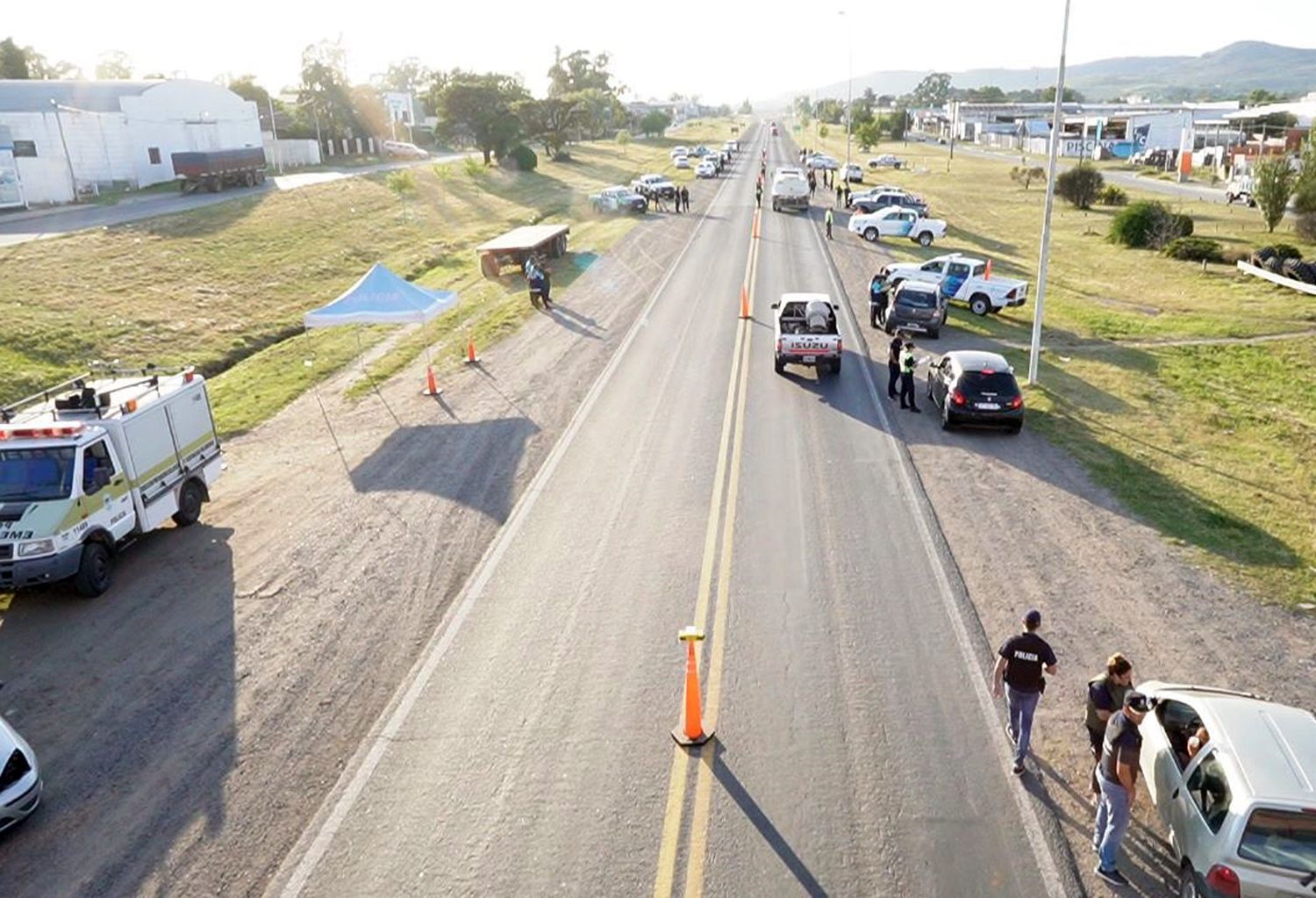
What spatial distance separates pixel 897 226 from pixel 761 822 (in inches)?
1580

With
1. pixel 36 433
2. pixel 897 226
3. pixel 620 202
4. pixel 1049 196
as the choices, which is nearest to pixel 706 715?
pixel 36 433

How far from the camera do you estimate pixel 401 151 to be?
342 feet

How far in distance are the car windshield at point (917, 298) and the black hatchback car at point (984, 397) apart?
24.5 ft

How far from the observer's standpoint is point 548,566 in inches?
519

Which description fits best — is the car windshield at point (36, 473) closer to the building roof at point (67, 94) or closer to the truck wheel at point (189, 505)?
the truck wheel at point (189, 505)

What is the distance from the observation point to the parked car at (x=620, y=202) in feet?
181

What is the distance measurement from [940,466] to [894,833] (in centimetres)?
988

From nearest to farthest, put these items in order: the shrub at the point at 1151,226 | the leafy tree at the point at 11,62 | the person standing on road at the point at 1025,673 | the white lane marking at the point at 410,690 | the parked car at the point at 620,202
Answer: the white lane marking at the point at 410,690
the person standing on road at the point at 1025,673
the shrub at the point at 1151,226
the parked car at the point at 620,202
the leafy tree at the point at 11,62

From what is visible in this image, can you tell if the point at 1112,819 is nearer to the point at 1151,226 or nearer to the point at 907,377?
the point at 907,377

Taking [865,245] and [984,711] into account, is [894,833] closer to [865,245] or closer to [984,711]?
[984,711]

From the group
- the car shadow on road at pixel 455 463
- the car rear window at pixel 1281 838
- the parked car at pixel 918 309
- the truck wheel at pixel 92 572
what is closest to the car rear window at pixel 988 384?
the parked car at pixel 918 309

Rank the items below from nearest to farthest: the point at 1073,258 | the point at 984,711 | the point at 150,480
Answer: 1. the point at 984,711
2. the point at 150,480
3. the point at 1073,258

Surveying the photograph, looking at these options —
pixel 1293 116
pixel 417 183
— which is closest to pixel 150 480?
pixel 417 183

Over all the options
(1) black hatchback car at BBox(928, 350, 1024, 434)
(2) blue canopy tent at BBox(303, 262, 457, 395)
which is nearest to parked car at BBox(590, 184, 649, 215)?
(2) blue canopy tent at BBox(303, 262, 457, 395)
